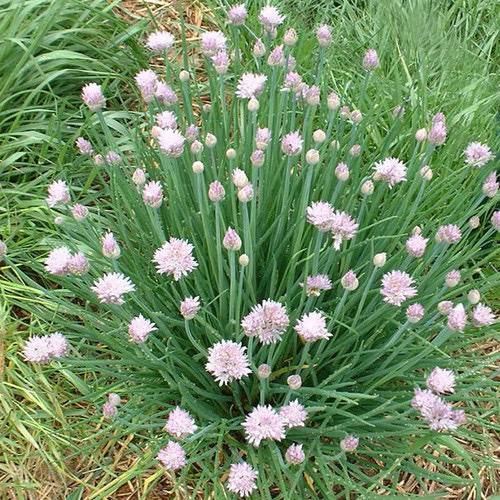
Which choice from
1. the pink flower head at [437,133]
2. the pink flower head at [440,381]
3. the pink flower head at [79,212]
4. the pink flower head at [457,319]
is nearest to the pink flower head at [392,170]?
the pink flower head at [437,133]

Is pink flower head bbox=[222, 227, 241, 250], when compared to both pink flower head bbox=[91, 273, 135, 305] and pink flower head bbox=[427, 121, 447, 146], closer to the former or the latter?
pink flower head bbox=[91, 273, 135, 305]

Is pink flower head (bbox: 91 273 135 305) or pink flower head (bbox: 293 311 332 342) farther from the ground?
pink flower head (bbox: 91 273 135 305)

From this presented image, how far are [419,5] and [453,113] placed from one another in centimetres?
48

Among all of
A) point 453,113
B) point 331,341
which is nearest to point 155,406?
point 331,341

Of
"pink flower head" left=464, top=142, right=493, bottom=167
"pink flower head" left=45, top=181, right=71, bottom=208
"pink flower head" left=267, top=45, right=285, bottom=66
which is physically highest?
"pink flower head" left=267, top=45, right=285, bottom=66

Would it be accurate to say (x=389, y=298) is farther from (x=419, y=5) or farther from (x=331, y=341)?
(x=419, y=5)

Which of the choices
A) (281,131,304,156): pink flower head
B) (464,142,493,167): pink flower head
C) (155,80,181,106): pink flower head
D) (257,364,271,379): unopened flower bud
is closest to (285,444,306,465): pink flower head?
(257,364,271,379): unopened flower bud

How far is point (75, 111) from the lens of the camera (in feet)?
8.75

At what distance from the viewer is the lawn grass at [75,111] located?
5.92 feet

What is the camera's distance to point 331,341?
1.58 meters

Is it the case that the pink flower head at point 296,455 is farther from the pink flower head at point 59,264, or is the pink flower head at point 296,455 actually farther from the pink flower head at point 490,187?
the pink flower head at point 490,187

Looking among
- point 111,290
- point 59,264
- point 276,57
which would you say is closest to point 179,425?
point 111,290

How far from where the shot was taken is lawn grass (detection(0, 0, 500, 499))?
5.92 ft

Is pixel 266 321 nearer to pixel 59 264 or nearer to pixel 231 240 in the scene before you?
pixel 231 240
